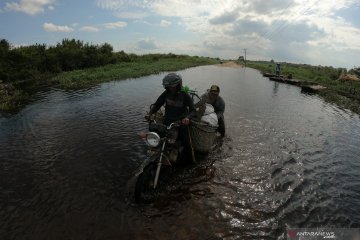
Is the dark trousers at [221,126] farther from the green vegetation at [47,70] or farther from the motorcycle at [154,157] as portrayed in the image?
the green vegetation at [47,70]

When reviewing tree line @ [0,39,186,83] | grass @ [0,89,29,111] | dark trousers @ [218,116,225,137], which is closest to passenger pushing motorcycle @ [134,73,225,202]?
dark trousers @ [218,116,225,137]

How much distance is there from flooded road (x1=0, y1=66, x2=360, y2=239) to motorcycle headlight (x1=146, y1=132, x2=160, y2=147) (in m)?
1.35

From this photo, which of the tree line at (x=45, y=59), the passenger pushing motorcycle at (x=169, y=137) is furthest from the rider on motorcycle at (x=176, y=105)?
the tree line at (x=45, y=59)

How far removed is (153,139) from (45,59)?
36277 millimetres

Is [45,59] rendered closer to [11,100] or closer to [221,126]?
[11,100]

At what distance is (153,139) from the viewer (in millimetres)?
5879

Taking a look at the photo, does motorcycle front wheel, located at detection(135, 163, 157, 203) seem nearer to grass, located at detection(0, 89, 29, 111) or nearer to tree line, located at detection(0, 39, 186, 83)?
grass, located at detection(0, 89, 29, 111)

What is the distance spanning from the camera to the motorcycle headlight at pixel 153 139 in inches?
229

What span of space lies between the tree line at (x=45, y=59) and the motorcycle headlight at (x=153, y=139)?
28040 mm

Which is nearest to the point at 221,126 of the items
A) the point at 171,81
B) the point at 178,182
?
the point at 178,182

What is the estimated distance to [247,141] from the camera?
10.7 m

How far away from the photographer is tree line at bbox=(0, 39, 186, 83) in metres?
29.9

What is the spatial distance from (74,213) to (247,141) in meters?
6.88

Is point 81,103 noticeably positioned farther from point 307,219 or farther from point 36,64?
point 36,64
